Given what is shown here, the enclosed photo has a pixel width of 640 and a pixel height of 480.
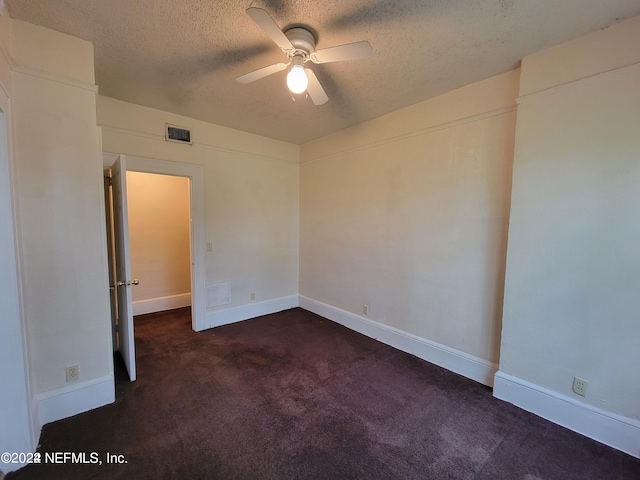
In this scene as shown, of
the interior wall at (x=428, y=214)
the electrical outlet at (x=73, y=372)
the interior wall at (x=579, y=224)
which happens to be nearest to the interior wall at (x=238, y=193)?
the interior wall at (x=428, y=214)

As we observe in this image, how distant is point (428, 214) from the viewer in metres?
2.89

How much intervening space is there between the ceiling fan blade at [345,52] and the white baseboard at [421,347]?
2732 millimetres

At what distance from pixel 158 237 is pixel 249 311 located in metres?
1.96

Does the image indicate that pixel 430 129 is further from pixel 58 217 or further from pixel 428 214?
pixel 58 217

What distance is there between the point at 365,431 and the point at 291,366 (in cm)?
106

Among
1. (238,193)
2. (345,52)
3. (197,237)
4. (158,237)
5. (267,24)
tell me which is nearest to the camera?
(267,24)

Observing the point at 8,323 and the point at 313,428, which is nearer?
the point at 8,323

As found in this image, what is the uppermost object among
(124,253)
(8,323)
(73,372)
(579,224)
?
(579,224)

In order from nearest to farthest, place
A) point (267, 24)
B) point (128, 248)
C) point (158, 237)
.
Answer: point (267, 24) < point (128, 248) < point (158, 237)

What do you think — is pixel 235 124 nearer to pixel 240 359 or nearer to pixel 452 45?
pixel 452 45

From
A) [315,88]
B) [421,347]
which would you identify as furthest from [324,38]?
[421,347]

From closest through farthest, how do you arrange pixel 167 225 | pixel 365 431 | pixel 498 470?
pixel 498 470 → pixel 365 431 → pixel 167 225

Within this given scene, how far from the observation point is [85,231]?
205 centimetres

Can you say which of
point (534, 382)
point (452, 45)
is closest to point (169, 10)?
point (452, 45)
